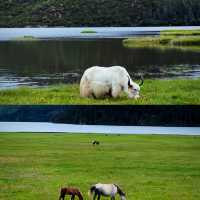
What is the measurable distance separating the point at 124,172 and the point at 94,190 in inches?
13.0

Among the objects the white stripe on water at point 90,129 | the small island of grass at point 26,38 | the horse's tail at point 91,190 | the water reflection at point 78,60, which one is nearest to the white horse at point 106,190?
the horse's tail at point 91,190

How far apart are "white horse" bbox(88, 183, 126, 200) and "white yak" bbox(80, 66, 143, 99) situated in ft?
2.92

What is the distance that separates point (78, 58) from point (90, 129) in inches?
23.1

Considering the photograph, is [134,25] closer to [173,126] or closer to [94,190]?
[173,126]

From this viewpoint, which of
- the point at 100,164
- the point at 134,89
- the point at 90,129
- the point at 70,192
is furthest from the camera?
the point at 90,129

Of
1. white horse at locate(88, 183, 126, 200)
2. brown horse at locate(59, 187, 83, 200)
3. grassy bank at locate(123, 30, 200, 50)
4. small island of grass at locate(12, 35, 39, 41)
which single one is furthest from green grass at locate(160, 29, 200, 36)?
brown horse at locate(59, 187, 83, 200)

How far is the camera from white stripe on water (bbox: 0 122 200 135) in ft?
14.5

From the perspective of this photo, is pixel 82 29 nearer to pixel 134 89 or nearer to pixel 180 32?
pixel 134 89

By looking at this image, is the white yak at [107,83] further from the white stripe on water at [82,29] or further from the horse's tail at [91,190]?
the horse's tail at [91,190]

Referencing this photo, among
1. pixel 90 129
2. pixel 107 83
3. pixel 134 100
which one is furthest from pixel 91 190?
pixel 107 83

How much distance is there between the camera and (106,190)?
3.75 m

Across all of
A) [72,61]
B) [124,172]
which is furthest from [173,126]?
[72,61]

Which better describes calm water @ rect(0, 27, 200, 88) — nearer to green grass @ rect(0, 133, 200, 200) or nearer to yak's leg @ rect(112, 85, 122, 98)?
yak's leg @ rect(112, 85, 122, 98)

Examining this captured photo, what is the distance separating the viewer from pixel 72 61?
4.38m
